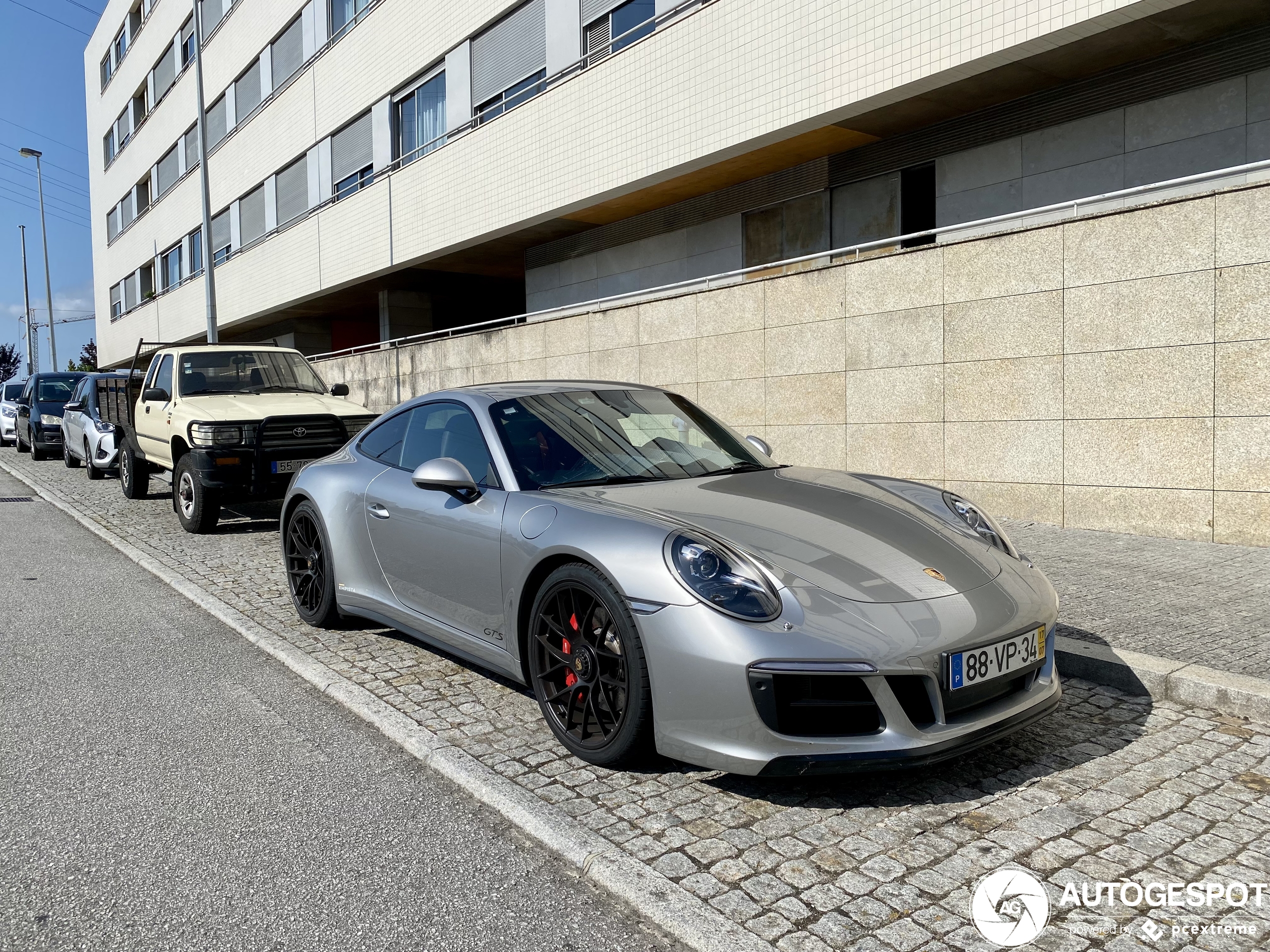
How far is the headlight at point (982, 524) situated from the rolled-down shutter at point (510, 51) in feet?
45.3

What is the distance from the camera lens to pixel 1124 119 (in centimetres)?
1004

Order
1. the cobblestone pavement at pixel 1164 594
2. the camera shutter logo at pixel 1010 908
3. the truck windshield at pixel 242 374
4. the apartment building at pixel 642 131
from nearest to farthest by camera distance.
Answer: the camera shutter logo at pixel 1010 908
the cobblestone pavement at pixel 1164 594
the apartment building at pixel 642 131
the truck windshield at pixel 242 374

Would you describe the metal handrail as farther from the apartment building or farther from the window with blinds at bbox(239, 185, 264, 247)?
the window with blinds at bbox(239, 185, 264, 247)

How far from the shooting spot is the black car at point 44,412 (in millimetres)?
20391

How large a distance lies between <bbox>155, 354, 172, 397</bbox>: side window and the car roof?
→ 722cm

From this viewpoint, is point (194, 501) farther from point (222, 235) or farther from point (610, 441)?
point (222, 235)

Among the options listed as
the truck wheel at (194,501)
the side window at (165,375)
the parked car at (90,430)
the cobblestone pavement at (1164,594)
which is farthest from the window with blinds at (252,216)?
the cobblestone pavement at (1164,594)

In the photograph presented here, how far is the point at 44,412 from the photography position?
67.8 feet

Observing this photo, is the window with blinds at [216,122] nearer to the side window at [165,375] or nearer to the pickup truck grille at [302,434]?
the side window at [165,375]

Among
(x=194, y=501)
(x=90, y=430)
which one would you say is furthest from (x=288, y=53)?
(x=194, y=501)

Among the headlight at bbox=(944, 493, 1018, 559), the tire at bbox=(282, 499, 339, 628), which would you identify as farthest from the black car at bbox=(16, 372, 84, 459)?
the headlight at bbox=(944, 493, 1018, 559)

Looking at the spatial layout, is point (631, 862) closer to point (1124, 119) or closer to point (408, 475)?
point (408, 475)

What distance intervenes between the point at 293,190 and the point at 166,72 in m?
15.4

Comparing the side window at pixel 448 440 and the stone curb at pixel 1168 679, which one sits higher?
the side window at pixel 448 440
